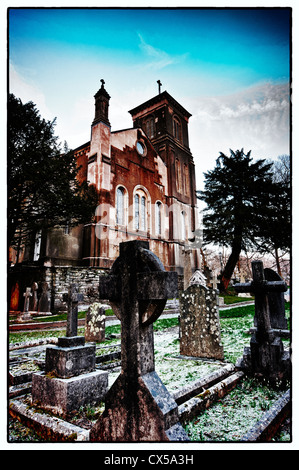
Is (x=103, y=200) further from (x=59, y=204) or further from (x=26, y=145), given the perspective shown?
(x=26, y=145)

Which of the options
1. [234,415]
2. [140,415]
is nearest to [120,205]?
[234,415]

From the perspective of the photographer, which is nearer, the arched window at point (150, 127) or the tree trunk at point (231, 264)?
the tree trunk at point (231, 264)

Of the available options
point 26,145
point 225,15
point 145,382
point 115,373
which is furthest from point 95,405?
point 26,145

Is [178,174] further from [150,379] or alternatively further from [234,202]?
[150,379]

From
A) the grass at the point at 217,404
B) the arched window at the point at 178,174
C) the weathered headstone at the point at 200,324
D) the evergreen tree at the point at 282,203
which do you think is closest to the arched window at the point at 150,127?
the arched window at the point at 178,174

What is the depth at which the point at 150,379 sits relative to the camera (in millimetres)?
1776

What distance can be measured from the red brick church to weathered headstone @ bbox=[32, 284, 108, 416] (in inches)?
343

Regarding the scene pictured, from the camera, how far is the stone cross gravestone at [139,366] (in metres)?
1.64

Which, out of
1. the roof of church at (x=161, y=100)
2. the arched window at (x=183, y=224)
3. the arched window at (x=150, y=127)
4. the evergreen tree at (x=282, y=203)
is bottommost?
the evergreen tree at (x=282, y=203)

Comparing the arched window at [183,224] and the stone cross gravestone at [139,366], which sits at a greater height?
the arched window at [183,224]

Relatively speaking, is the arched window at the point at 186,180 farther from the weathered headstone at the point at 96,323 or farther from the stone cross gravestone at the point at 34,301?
the weathered headstone at the point at 96,323

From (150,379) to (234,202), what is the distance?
721 inches

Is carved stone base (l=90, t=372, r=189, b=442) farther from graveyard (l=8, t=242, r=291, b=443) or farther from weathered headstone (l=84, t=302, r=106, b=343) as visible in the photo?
weathered headstone (l=84, t=302, r=106, b=343)

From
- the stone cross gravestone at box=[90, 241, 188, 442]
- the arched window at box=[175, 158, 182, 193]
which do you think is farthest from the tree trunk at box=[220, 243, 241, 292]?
the stone cross gravestone at box=[90, 241, 188, 442]
